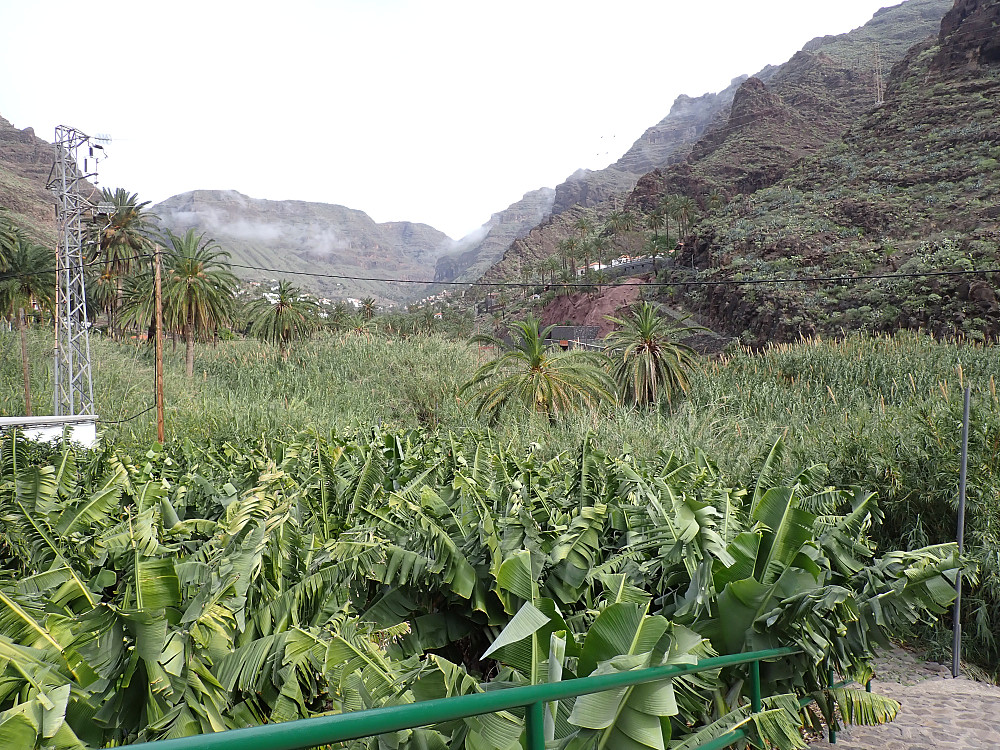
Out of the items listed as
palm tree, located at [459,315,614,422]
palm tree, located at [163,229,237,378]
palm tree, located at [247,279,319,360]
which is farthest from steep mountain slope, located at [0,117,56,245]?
palm tree, located at [459,315,614,422]

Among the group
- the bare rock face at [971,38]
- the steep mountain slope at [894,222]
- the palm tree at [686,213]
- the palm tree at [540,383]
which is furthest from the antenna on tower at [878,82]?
the palm tree at [540,383]

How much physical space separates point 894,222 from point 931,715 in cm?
3579

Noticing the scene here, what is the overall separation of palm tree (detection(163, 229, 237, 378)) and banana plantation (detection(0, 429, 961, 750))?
58.4ft

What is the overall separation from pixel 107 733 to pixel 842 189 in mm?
46046

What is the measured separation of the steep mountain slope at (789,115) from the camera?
67.3 meters

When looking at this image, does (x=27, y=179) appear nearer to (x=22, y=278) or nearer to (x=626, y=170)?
(x=22, y=278)

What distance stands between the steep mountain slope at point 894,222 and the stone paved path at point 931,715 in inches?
908

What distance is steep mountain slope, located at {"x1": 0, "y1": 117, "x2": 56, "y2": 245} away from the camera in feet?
229

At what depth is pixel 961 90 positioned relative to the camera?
40.6 metres

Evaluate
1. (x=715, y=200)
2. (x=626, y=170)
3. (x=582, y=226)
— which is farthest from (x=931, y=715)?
(x=626, y=170)

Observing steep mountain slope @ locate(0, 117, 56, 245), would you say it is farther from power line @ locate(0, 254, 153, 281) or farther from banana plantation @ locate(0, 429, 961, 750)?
banana plantation @ locate(0, 429, 961, 750)

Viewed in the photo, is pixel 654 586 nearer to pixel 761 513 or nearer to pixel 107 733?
pixel 761 513

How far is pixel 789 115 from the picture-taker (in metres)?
75.7

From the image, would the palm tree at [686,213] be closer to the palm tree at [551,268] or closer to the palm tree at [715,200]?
the palm tree at [715,200]
